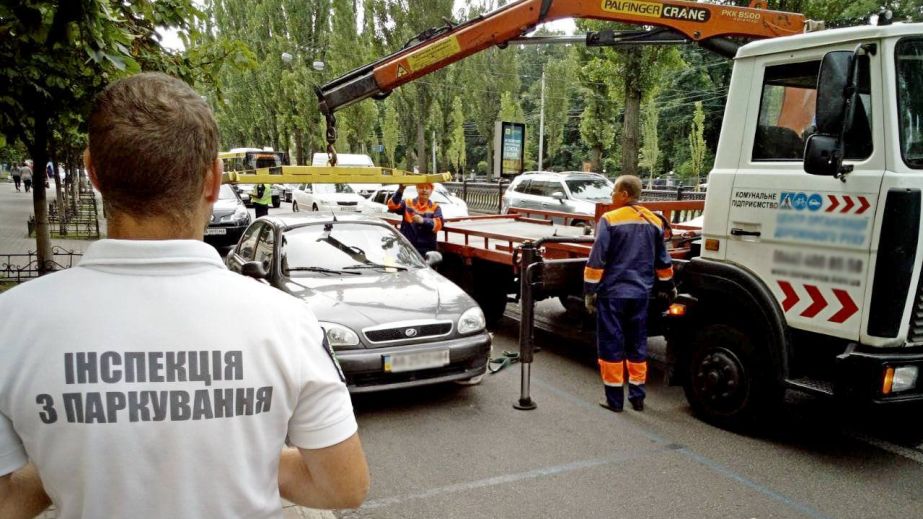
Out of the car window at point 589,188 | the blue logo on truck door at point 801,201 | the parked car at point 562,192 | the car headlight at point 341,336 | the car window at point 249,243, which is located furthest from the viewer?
the car window at point 589,188

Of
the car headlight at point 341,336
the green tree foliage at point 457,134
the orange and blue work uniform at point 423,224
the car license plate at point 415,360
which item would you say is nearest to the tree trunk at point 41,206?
the orange and blue work uniform at point 423,224

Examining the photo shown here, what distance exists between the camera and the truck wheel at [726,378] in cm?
457

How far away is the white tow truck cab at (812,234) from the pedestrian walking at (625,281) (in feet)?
0.96

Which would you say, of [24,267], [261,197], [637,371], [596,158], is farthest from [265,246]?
[596,158]

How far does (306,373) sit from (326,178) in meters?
5.38

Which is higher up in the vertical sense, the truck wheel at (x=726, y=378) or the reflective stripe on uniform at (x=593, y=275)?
the reflective stripe on uniform at (x=593, y=275)

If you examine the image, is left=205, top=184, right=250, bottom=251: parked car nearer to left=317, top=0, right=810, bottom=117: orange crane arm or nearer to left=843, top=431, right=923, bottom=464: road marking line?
left=317, top=0, right=810, bottom=117: orange crane arm

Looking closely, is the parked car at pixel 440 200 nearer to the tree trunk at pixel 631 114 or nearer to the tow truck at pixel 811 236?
the tree trunk at pixel 631 114

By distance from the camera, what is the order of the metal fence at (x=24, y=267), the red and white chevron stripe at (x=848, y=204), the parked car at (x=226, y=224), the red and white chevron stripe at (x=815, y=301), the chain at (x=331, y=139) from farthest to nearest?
the parked car at (x=226, y=224), the metal fence at (x=24, y=267), the chain at (x=331, y=139), the red and white chevron stripe at (x=815, y=301), the red and white chevron stripe at (x=848, y=204)

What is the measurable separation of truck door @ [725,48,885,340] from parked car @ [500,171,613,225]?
11.8 metres

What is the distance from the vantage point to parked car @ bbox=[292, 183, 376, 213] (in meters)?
22.2

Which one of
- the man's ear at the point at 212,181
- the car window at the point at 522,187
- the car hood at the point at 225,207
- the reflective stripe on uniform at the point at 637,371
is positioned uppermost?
the man's ear at the point at 212,181

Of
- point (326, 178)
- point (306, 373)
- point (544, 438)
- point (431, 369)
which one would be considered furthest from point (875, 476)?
point (326, 178)

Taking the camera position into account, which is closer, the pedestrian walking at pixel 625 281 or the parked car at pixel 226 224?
the pedestrian walking at pixel 625 281
